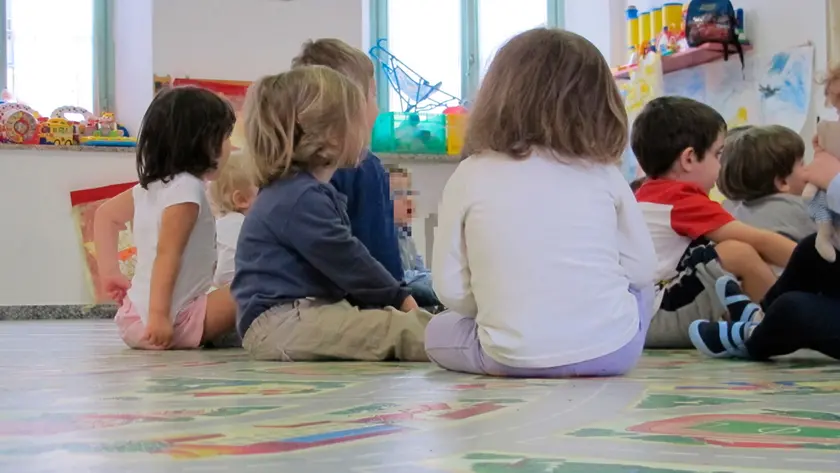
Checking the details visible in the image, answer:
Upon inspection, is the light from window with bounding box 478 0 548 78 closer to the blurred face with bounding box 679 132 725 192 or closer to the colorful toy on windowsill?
the colorful toy on windowsill

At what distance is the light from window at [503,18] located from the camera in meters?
5.22

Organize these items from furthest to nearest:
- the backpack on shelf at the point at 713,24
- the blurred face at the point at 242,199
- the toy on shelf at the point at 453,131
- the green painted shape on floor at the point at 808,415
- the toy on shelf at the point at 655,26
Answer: the toy on shelf at the point at 453,131 < the toy on shelf at the point at 655,26 < the backpack on shelf at the point at 713,24 < the blurred face at the point at 242,199 < the green painted shape on floor at the point at 808,415

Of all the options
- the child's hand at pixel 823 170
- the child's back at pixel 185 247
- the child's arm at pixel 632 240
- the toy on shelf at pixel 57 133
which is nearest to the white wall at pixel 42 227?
the toy on shelf at pixel 57 133

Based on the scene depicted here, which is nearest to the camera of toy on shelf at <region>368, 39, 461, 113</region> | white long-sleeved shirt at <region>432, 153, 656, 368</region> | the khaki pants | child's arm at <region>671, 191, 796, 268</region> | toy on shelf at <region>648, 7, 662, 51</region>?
white long-sleeved shirt at <region>432, 153, 656, 368</region>

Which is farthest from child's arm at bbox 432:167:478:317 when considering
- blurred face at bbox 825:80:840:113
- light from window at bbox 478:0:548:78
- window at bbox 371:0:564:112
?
light from window at bbox 478:0:548:78

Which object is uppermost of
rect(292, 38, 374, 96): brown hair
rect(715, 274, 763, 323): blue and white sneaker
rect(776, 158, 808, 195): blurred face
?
rect(292, 38, 374, 96): brown hair

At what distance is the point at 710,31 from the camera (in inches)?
150

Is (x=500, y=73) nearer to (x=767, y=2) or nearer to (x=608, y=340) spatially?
(x=608, y=340)

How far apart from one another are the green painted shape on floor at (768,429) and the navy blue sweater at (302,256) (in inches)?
39.8

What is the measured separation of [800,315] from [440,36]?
3.77 meters

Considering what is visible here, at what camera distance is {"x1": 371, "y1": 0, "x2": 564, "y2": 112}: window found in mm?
5020

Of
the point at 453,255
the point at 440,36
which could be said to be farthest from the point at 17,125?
the point at 453,255

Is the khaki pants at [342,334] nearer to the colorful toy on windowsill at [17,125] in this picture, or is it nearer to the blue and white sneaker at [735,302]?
the blue and white sneaker at [735,302]

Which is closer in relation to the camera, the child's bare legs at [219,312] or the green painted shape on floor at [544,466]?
the green painted shape on floor at [544,466]
